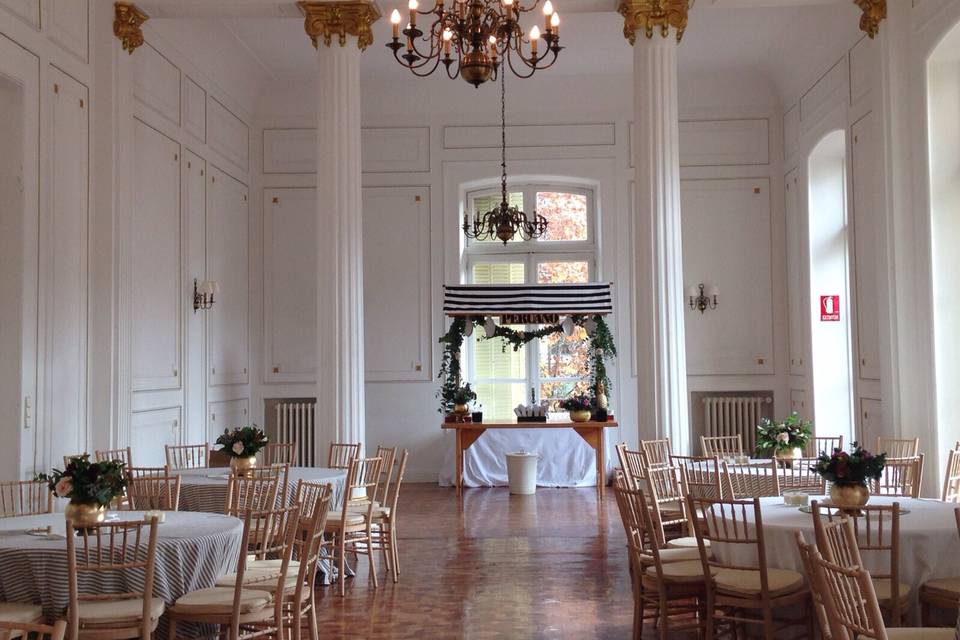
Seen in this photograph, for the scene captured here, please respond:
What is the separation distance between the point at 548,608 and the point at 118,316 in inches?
175

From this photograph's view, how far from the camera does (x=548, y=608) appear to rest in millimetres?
6086

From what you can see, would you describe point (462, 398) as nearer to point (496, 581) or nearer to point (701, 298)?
point (701, 298)

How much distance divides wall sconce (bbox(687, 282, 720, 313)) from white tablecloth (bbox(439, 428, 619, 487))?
199 centimetres

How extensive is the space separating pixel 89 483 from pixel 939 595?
13.6 feet

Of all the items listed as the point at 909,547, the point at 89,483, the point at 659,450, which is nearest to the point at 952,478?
the point at 909,547

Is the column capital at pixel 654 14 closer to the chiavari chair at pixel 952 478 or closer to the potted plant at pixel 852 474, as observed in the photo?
the chiavari chair at pixel 952 478

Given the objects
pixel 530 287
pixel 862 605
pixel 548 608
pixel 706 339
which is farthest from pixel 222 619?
pixel 706 339

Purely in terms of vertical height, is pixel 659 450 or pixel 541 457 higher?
pixel 659 450

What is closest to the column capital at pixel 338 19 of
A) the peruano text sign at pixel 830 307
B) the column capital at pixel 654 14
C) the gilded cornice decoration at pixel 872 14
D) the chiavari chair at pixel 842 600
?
the column capital at pixel 654 14

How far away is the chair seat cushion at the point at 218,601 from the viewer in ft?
14.6

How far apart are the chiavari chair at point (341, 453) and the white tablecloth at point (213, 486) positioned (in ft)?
2.81

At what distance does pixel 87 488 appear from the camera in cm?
489

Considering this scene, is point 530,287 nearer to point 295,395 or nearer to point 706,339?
point 706,339

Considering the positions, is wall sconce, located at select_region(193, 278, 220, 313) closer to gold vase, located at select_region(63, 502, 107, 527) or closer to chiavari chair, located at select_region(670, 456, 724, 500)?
chiavari chair, located at select_region(670, 456, 724, 500)
